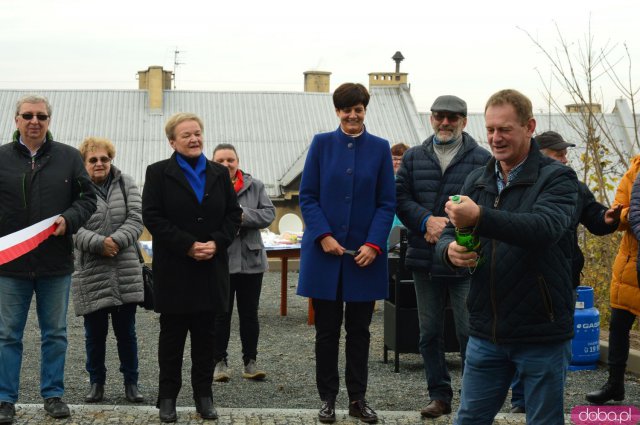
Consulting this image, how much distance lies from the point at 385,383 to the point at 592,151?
418 centimetres

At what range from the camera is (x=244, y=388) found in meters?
7.94

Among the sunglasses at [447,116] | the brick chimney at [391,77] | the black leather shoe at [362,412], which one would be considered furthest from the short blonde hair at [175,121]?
the brick chimney at [391,77]

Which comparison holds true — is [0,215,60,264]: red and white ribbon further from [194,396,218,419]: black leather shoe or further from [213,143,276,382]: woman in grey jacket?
[213,143,276,382]: woman in grey jacket

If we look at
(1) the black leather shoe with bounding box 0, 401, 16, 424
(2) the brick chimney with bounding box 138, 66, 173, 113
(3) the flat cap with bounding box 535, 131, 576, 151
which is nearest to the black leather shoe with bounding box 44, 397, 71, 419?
(1) the black leather shoe with bounding box 0, 401, 16, 424

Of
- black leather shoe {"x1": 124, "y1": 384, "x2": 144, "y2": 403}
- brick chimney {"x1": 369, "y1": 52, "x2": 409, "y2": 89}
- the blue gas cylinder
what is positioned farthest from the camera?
brick chimney {"x1": 369, "y1": 52, "x2": 409, "y2": 89}

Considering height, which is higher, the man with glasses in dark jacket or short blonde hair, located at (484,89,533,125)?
short blonde hair, located at (484,89,533,125)

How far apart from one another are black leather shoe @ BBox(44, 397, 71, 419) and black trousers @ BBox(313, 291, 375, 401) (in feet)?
5.26

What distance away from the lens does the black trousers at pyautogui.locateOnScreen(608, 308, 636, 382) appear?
23.7ft

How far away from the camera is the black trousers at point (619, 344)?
23.7 ft

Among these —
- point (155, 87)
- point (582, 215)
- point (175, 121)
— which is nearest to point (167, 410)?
point (175, 121)

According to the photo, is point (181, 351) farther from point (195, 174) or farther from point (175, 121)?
point (175, 121)

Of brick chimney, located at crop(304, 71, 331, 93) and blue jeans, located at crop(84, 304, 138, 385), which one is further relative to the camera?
brick chimney, located at crop(304, 71, 331, 93)

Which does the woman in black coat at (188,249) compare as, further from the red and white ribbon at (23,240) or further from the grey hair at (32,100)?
the grey hair at (32,100)

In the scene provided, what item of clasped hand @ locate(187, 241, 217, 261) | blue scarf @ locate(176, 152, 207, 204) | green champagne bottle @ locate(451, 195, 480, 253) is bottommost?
clasped hand @ locate(187, 241, 217, 261)
